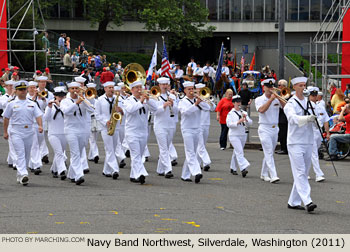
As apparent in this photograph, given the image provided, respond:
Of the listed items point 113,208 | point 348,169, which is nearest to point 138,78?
point 113,208

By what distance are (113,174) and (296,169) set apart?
4595 mm

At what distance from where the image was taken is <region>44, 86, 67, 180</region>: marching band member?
14969 mm

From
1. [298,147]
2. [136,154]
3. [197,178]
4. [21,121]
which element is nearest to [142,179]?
[136,154]

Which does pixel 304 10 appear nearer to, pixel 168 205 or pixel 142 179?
pixel 142 179

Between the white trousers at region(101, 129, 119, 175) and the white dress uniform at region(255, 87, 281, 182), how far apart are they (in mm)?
2968

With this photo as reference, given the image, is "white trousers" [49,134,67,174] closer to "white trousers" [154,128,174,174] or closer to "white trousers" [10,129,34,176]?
"white trousers" [10,129,34,176]

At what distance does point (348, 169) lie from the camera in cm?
1719

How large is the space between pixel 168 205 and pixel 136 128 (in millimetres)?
2878

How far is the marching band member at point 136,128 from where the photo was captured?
14.3 m

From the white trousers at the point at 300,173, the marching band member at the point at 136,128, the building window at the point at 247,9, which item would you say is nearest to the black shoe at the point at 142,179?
the marching band member at the point at 136,128

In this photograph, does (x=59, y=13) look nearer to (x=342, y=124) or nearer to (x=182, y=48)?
(x=182, y=48)

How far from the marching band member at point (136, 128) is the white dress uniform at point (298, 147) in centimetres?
342

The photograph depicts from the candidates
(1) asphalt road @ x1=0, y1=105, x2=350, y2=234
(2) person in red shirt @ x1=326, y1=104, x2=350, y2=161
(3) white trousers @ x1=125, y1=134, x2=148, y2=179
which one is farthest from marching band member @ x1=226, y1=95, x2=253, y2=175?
(2) person in red shirt @ x1=326, y1=104, x2=350, y2=161

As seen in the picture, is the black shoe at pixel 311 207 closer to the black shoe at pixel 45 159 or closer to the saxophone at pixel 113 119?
the saxophone at pixel 113 119
